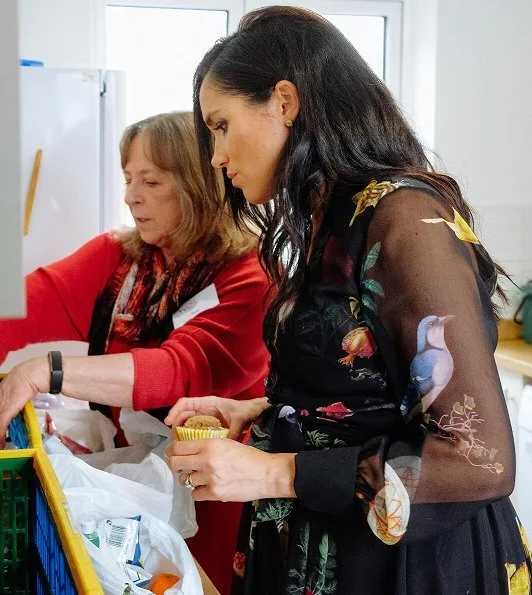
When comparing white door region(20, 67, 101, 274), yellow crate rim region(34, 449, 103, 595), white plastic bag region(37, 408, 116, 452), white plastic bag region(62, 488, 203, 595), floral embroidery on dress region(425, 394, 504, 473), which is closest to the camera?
yellow crate rim region(34, 449, 103, 595)

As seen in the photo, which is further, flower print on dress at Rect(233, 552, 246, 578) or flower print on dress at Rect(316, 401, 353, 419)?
flower print on dress at Rect(233, 552, 246, 578)

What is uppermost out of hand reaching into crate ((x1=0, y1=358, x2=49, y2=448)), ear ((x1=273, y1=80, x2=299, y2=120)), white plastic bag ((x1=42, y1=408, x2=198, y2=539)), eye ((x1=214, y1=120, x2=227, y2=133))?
ear ((x1=273, y1=80, x2=299, y2=120))

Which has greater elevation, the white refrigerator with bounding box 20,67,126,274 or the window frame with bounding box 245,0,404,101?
the window frame with bounding box 245,0,404,101

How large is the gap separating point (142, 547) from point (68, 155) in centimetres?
179

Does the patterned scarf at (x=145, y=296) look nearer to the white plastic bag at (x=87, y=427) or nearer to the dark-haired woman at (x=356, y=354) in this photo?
the white plastic bag at (x=87, y=427)

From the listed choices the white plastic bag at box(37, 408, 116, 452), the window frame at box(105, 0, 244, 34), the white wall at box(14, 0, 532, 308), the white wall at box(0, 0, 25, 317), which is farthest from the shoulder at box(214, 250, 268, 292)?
the window frame at box(105, 0, 244, 34)

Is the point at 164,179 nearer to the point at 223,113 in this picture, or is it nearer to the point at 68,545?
the point at 223,113

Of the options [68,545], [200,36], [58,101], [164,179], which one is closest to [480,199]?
[200,36]

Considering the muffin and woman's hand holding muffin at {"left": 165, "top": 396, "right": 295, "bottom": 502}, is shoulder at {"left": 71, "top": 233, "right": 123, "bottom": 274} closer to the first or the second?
the muffin

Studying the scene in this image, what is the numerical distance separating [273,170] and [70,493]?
538 mm

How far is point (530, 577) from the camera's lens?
1.16m

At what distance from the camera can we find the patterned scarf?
1832mm

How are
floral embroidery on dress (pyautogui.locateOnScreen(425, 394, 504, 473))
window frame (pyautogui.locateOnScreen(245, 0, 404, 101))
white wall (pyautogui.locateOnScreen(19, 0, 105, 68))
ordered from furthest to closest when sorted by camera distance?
window frame (pyautogui.locateOnScreen(245, 0, 404, 101)), white wall (pyautogui.locateOnScreen(19, 0, 105, 68)), floral embroidery on dress (pyautogui.locateOnScreen(425, 394, 504, 473))

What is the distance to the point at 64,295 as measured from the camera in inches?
79.0
